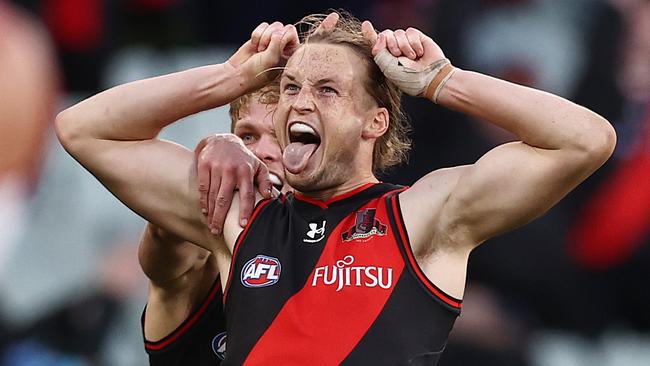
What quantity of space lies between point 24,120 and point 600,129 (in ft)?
15.7

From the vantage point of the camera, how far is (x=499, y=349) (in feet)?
25.8

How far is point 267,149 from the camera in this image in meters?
5.14

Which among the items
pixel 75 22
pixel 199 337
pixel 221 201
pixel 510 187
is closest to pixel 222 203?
pixel 221 201

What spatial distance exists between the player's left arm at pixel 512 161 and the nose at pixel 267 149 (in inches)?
38.5

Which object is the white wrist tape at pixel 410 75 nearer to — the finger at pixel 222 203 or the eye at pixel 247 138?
the finger at pixel 222 203

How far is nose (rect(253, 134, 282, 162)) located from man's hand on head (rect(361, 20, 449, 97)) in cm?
87

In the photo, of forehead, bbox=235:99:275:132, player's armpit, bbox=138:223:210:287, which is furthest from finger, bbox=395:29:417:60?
player's armpit, bbox=138:223:210:287

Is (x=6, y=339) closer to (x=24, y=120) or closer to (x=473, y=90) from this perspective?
(x=24, y=120)

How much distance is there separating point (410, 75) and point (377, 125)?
1.18 feet

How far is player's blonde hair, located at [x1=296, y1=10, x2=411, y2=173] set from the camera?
4.54 metres

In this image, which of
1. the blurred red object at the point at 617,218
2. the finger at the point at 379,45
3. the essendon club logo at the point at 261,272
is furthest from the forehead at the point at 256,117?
the blurred red object at the point at 617,218

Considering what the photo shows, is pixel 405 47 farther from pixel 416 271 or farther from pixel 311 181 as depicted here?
pixel 416 271

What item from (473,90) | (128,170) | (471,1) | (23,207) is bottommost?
(23,207)

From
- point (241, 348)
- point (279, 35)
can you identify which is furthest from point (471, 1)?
point (241, 348)
